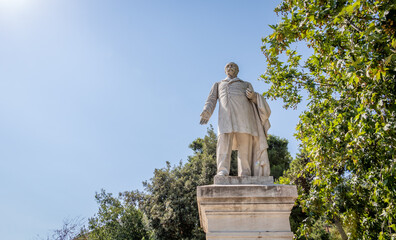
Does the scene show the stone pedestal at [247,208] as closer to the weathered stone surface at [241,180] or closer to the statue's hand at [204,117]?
the weathered stone surface at [241,180]

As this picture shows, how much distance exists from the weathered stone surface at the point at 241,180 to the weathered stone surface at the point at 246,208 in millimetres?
243

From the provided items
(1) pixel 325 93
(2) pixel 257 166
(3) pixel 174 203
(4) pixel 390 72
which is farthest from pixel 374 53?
(3) pixel 174 203

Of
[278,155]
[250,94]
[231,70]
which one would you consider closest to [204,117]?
[250,94]

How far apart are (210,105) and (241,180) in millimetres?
1508

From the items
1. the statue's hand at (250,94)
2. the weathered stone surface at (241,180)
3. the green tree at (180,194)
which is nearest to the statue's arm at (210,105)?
the statue's hand at (250,94)

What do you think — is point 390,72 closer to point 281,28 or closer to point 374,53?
point 374,53

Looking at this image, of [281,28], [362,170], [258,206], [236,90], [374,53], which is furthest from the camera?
[362,170]

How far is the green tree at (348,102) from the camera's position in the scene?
206 inches

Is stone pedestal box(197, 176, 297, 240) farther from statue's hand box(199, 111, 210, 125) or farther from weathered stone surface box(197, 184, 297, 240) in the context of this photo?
statue's hand box(199, 111, 210, 125)

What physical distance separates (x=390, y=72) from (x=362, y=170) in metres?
3.45

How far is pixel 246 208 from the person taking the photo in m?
4.83

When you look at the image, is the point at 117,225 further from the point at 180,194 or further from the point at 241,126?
the point at 241,126

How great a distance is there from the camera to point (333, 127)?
8.10 meters

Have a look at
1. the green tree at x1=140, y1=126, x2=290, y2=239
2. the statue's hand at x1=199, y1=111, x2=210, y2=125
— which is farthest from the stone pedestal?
the green tree at x1=140, y1=126, x2=290, y2=239
